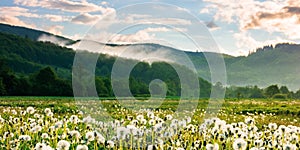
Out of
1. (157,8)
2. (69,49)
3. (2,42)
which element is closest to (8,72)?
(157,8)

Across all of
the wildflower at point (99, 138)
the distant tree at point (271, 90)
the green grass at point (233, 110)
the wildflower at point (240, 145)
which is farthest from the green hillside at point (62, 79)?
the wildflower at point (240, 145)

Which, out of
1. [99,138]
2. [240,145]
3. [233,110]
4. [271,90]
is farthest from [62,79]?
[240,145]

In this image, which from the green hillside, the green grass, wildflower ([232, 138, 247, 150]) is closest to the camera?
wildflower ([232, 138, 247, 150])

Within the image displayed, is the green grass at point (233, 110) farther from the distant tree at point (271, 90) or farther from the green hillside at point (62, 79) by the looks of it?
the distant tree at point (271, 90)

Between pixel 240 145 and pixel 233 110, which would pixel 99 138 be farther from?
pixel 233 110

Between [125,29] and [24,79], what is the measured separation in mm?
45833

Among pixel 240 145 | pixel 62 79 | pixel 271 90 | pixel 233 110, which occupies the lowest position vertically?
pixel 240 145

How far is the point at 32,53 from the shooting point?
15300 cm

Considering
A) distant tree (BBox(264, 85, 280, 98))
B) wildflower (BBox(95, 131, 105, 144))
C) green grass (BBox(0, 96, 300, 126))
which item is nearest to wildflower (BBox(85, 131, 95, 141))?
wildflower (BBox(95, 131, 105, 144))

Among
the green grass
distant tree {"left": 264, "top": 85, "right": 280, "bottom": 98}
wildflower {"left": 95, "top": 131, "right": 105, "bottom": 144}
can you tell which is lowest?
wildflower {"left": 95, "top": 131, "right": 105, "bottom": 144}

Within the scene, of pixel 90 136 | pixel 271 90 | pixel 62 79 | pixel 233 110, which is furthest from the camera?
pixel 271 90

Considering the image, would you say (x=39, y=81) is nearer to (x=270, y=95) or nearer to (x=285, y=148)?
(x=270, y=95)

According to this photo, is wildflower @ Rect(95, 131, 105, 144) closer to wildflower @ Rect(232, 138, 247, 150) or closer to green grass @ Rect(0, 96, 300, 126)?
wildflower @ Rect(232, 138, 247, 150)

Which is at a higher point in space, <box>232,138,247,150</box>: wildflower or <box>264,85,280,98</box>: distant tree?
<box>264,85,280,98</box>: distant tree
